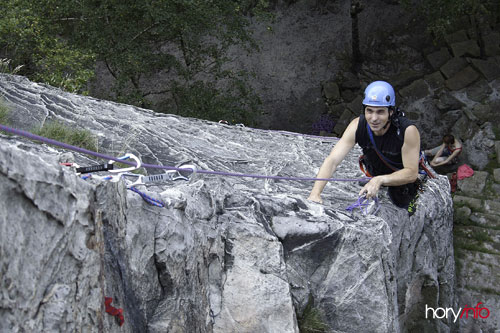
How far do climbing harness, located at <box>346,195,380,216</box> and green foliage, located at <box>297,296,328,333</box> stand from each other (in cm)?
92

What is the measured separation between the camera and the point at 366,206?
4.82 m

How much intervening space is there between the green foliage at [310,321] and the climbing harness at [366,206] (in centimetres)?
92

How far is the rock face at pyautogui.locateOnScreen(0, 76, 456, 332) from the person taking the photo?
217 centimetres

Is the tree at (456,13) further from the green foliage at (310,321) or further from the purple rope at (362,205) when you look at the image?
the green foliage at (310,321)

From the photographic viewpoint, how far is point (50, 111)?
536 centimetres

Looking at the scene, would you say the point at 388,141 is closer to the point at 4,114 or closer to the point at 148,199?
the point at 148,199

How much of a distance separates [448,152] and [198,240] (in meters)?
9.22

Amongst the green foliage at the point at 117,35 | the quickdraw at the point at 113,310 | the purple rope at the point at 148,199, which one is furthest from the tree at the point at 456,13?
the quickdraw at the point at 113,310

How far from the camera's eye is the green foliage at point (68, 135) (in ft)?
14.9

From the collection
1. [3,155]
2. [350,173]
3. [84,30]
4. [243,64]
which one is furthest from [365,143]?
[243,64]

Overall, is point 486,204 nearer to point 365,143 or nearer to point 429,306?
point 429,306

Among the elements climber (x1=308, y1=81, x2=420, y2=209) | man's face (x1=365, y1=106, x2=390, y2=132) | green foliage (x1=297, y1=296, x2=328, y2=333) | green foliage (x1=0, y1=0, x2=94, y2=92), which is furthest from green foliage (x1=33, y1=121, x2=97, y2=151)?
green foliage (x1=0, y1=0, x2=94, y2=92)

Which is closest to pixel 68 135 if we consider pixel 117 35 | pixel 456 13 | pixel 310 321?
pixel 310 321

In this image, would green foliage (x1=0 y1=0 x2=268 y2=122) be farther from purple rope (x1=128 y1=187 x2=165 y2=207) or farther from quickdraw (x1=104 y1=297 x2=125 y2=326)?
quickdraw (x1=104 y1=297 x2=125 y2=326)
